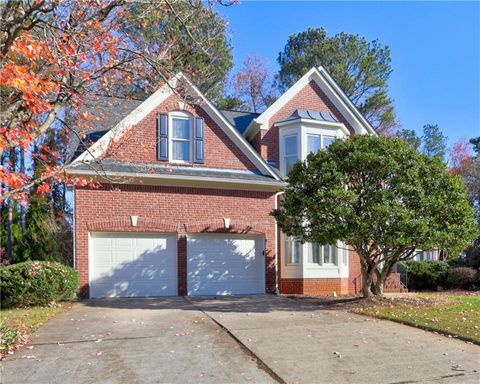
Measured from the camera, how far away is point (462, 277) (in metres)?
18.0

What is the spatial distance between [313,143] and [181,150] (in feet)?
15.9

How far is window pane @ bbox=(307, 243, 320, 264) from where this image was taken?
1531cm

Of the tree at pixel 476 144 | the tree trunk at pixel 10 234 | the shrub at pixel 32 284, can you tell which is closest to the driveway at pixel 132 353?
the shrub at pixel 32 284

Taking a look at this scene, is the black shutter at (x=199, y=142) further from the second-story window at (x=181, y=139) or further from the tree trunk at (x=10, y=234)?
the tree trunk at (x=10, y=234)

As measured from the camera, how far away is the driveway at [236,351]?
18.7 ft

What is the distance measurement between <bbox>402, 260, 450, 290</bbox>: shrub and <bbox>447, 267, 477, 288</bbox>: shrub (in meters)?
0.46

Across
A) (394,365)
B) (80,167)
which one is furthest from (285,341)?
(80,167)

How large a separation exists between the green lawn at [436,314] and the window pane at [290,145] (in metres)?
6.41

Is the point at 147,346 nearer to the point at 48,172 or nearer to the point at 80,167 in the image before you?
the point at 48,172

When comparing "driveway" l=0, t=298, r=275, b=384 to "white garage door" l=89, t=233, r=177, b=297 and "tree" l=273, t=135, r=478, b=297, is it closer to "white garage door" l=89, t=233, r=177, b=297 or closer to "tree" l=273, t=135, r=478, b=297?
"white garage door" l=89, t=233, r=177, b=297

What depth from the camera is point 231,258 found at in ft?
47.8

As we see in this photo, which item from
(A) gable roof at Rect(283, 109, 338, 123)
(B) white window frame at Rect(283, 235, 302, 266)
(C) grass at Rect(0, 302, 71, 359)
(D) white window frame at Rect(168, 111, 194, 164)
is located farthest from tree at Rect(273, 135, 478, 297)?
(C) grass at Rect(0, 302, 71, 359)

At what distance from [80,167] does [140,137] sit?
7.02 feet

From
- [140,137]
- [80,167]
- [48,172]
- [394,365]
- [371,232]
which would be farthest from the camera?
[140,137]
